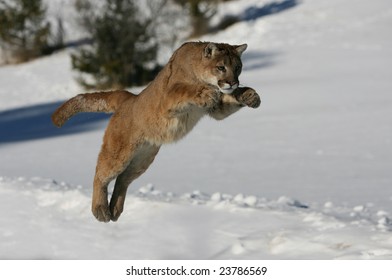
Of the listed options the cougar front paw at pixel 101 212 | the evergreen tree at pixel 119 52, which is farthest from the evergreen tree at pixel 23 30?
the cougar front paw at pixel 101 212

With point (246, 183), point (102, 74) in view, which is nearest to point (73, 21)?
point (102, 74)

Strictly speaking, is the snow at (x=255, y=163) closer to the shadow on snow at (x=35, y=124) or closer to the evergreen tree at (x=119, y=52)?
the shadow on snow at (x=35, y=124)

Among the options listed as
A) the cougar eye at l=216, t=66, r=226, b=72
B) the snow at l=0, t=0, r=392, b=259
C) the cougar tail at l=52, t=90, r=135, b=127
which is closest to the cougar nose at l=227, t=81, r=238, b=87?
the cougar eye at l=216, t=66, r=226, b=72

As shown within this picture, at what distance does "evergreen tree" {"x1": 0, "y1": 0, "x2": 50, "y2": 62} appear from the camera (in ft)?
128

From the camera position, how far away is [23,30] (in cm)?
3984

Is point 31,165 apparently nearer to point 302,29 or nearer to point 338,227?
point 338,227

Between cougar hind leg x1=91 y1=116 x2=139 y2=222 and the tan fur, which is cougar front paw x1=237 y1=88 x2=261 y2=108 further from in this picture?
cougar hind leg x1=91 y1=116 x2=139 y2=222

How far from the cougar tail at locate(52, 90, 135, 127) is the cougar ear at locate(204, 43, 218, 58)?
140cm

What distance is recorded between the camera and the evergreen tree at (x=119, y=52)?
32.2 meters

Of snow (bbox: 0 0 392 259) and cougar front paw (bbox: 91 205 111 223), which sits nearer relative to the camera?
cougar front paw (bbox: 91 205 111 223)

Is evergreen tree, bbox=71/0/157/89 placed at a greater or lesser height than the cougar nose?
greater

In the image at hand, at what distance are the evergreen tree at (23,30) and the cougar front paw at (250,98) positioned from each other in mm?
33080

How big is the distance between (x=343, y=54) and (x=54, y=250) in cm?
2241

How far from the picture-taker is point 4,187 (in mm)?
15320
